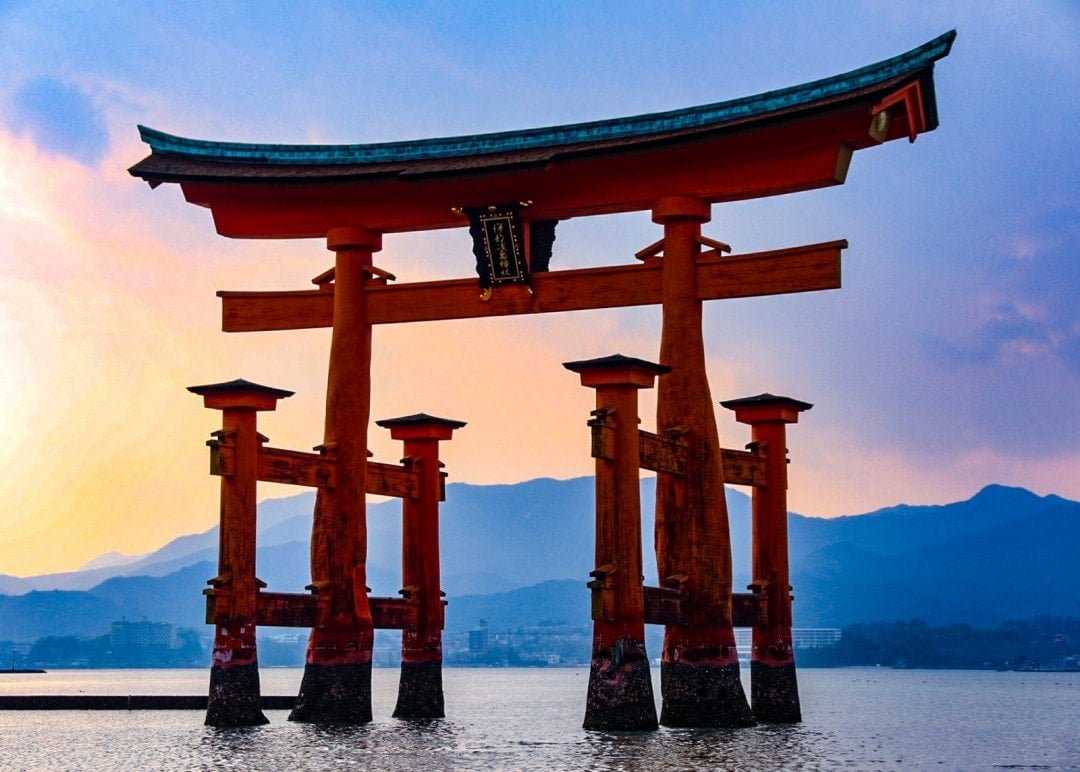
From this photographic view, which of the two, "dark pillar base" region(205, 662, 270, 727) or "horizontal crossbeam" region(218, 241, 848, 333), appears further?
"dark pillar base" region(205, 662, 270, 727)

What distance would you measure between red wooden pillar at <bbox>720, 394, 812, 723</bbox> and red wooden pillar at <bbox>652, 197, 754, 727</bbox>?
2089 mm

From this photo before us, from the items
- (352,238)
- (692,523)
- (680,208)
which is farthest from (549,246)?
(692,523)

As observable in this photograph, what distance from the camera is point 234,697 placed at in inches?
963

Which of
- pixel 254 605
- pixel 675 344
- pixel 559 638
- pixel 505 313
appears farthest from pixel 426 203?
pixel 559 638

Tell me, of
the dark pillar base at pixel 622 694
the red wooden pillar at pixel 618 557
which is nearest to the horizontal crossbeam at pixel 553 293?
the red wooden pillar at pixel 618 557

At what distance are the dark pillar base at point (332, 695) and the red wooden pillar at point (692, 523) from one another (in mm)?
4923

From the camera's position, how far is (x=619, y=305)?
24766 millimetres

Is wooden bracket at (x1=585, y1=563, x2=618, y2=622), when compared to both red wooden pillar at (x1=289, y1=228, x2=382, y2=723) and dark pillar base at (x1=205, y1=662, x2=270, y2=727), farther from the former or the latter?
dark pillar base at (x1=205, y1=662, x2=270, y2=727)

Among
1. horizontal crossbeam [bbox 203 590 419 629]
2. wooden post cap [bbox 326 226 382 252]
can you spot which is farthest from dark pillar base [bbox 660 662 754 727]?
wooden post cap [bbox 326 226 382 252]

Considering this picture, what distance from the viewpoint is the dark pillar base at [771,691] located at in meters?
26.2

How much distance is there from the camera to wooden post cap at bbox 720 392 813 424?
26375 millimetres

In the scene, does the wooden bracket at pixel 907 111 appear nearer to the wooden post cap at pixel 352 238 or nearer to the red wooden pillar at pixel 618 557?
the red wooden pillar at pixel 618 557

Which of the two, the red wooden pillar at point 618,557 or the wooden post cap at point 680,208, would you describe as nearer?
the red wooden pillar at point 618,557

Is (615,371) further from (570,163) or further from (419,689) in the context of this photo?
(419,689)
